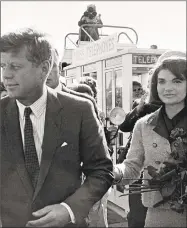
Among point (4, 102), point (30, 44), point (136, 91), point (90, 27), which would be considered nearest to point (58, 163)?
point (4, 102)

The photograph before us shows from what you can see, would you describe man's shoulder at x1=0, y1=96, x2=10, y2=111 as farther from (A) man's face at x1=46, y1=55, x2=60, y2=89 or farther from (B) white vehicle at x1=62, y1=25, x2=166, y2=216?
→ (B) white vehicle at x1=62, y1=25, x2=166, y2=216

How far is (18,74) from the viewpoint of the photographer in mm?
1432

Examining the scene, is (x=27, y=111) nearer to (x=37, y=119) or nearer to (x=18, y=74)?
(x=37, y=119)

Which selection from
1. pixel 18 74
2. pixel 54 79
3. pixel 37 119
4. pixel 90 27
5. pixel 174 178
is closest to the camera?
pixel 18 74

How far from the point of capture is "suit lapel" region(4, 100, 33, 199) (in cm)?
146

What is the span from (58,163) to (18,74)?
1.30 ft

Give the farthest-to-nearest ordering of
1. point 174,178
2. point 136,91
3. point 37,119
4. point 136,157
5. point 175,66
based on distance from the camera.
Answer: point 136,91 → point 136,157 → point 175,66 → point 174,178 → point 37,119

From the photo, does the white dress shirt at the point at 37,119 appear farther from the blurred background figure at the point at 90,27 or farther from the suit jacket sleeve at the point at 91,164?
the blurred background figure at the point at 90,27

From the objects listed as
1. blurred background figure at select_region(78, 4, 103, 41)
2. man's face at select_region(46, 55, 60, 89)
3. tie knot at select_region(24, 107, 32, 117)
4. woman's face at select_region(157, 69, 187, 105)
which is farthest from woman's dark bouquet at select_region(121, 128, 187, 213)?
blurred background figure at select_region(78, 4, 103, 41)

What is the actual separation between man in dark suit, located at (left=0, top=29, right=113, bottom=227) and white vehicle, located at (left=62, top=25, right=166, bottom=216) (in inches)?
107

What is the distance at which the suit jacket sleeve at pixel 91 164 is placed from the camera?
1.50 metres

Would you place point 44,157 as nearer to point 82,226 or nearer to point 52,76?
point 82,226

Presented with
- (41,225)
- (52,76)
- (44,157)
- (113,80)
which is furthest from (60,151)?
(113,80)

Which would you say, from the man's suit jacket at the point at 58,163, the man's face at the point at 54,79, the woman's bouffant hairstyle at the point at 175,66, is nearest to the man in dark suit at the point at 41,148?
the man's suit jacket at the point at 58,163
